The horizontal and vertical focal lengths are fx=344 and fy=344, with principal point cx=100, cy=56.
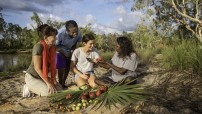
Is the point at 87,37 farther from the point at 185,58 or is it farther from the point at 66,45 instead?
the point at 185,58

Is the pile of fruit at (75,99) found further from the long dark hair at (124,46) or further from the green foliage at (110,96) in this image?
the long dark hair at (124,46)

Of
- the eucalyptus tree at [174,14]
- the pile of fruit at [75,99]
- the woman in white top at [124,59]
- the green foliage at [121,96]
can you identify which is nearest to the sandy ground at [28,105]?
the pile of fruit at [75,99]

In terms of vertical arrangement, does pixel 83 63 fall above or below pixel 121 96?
above

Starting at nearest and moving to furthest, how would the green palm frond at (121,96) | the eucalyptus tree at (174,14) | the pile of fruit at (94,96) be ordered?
1. the green palm frond at (121,96)
2. the pile of fruit at (94,96)
3. the eucalyptus tree at (174,14)

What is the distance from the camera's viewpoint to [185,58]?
7176 millimetres

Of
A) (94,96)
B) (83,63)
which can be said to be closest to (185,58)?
(83,63)

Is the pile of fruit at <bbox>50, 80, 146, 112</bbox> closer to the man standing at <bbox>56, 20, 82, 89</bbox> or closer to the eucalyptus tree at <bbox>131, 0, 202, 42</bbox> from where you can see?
the man standing at <bbox>56, 20, 82, 89</bbox>

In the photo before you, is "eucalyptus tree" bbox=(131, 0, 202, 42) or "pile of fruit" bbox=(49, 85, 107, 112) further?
"eucalyptus tree" bbox=(131, 0, 202, 42)

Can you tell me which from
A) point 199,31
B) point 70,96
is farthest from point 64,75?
point 199,31

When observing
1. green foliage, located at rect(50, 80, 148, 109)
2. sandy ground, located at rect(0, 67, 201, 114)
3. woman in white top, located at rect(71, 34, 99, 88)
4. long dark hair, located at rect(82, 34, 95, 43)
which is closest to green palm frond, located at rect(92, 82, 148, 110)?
green foliage, located at rect(50, 80, 148, 109)

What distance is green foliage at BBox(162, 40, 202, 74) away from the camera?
6.74m

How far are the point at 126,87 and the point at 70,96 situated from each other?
82 cm

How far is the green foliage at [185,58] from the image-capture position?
6.74 meters

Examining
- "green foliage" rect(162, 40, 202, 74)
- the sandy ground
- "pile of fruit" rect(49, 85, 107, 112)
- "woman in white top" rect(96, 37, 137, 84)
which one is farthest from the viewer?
"green foliage" rect(162, 40, 202, 74)
